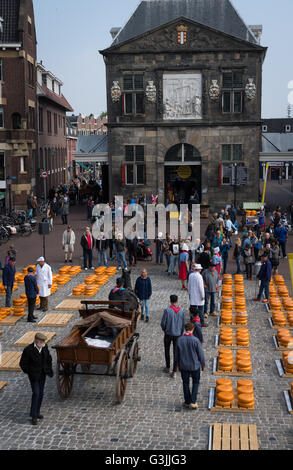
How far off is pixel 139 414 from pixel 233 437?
1915 millimetres

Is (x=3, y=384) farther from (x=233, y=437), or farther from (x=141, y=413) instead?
(x=233, y=437)

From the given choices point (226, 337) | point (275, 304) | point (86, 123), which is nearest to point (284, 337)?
point (226, 337)

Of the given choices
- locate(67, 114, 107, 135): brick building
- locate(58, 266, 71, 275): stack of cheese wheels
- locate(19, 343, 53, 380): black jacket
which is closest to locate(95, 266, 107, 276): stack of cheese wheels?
locate(58, 266, 71, 275): stack of cheese wheels

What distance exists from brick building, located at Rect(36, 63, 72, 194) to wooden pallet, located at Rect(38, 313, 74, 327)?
33.2m

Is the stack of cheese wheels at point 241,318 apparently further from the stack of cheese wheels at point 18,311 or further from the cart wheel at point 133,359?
the stack of cheese wheels at point 18,311

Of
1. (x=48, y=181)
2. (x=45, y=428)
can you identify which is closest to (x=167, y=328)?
(x=45, y=428)

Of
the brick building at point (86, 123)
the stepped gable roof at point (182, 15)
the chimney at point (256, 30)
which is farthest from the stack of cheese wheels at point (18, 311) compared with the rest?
the brick building at point (86, 123)

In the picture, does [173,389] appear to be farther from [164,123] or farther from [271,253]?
[164,123]

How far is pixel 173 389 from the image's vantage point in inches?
458

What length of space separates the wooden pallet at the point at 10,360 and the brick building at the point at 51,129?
119 ft

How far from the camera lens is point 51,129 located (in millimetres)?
56812

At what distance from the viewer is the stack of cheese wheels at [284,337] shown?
45.1ft

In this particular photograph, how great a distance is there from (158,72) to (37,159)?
50.2 feet

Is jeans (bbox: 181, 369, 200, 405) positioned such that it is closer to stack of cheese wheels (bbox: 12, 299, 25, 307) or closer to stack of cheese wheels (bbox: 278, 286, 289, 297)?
stack of cheese wheels (bbox: 12, 299, 25, 307)
